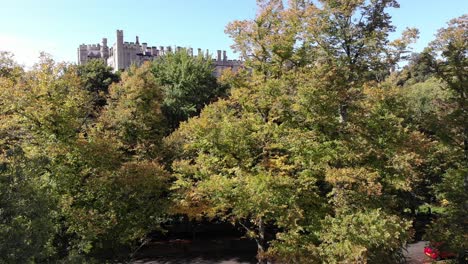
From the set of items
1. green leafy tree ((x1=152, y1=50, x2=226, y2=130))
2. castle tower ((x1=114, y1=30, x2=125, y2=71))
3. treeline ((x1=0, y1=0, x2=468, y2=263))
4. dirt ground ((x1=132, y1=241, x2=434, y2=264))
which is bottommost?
dirt ground ((x1=132, y1=241, x2=434, y2=264))

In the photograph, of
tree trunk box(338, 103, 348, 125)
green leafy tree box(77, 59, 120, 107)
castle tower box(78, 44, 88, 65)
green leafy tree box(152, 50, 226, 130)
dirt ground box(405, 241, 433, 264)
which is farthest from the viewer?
castle tower box(78, 44, 88, 65)

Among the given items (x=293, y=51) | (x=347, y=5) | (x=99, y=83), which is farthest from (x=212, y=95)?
(x=347, y=5)

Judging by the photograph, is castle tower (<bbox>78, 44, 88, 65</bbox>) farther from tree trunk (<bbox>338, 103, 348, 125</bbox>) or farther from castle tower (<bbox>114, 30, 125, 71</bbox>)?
tree trunk (<bbox>338, 103, 348, 125</bbox>)

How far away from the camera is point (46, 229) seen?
9.03m

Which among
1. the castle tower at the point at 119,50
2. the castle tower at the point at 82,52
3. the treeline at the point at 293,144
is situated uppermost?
the castle tower at the point at 82,52

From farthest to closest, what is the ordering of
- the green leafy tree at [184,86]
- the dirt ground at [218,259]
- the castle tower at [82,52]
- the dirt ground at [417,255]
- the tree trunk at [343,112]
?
the castle tower at [82,52]
the green leafy tree at [184,86]
the dirt ground at [218,259]
the dirt ground at [417,255]
the tree trunk at [343,112]

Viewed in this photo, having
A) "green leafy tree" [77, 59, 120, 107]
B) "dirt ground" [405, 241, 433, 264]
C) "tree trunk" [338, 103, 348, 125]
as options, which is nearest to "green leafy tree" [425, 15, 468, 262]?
"tree trunk" [338, 103, 348, 125]

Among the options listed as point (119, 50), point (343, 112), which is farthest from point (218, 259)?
point (119, 50)

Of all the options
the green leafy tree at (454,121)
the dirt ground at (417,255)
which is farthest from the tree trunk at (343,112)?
the dirt ground at (417,255)

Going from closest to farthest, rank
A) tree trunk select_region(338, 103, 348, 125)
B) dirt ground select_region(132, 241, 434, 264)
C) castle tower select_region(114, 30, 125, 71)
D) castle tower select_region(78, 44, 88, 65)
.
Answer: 1. tree trunk select_region(338, 103, 348, 125)
2. dirt ground select_region(132, 241, 434, 264)
3. castle tower select_region(114, 30, 125, 71)
4. castle tower select_region(78, 44, 88, 65)

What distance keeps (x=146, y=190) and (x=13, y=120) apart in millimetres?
5091

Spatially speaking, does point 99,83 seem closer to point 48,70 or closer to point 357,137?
point 48,70

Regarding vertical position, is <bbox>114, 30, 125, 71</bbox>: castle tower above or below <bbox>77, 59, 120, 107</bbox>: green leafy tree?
above

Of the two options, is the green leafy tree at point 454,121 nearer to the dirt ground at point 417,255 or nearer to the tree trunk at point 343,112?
the tree trunk at point 343,112
